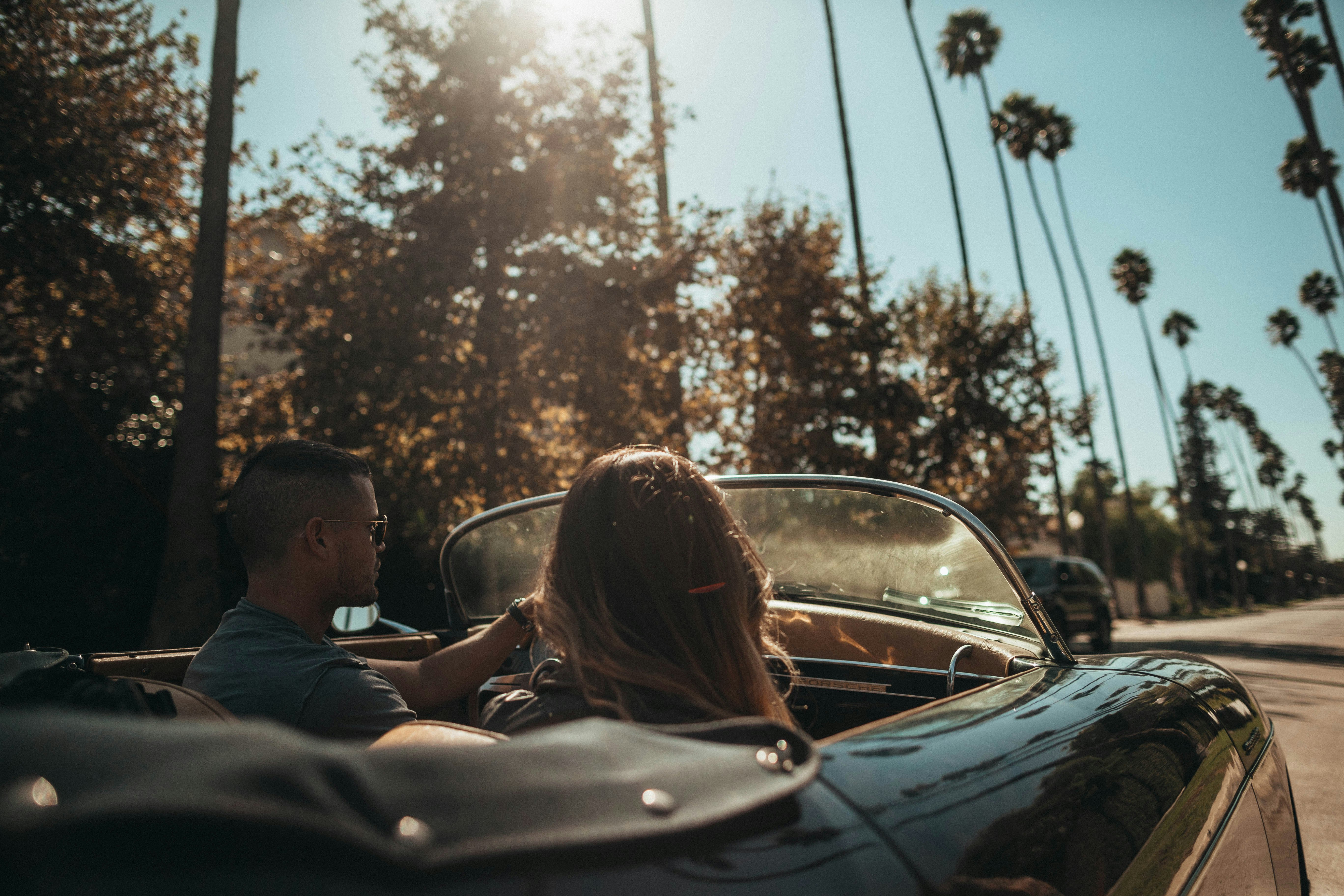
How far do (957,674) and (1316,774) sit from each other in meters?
5.08

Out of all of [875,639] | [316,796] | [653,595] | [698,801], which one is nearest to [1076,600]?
[875,639]

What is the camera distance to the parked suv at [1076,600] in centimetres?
1582

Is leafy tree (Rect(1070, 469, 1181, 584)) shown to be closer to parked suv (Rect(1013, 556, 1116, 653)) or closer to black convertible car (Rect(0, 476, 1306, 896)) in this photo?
parked suv (Rect(1013, 556, 1116, 653))

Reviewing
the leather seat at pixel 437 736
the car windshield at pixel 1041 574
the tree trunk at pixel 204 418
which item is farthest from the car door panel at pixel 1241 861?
the car windshield at pixel 1041 574

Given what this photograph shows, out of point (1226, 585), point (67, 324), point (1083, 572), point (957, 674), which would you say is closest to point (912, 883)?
point (957, 674)

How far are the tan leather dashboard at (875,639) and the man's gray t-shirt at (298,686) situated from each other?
1208 millimetres

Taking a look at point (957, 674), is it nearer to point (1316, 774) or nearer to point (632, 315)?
point (1316, 774)

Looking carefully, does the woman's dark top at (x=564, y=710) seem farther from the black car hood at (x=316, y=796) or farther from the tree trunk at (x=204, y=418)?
the tree trunk at (x=204, y=418)

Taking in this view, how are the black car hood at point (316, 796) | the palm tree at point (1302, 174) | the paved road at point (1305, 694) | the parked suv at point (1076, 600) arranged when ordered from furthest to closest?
the palm tree at point (1302, 174)
the parked suv at point (1076, 600)
the paved road at point (1305, 694)
the black car hood at point (316, 796)

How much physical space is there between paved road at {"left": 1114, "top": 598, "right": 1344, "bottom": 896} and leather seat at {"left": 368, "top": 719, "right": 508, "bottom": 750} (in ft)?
12.9

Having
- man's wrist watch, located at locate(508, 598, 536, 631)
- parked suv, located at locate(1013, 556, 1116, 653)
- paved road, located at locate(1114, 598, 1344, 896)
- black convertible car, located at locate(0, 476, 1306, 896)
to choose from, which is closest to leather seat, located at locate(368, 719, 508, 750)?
black convertible car, located at locate(0, 476, 1306, 896)

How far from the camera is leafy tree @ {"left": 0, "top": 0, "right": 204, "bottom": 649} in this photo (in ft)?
34.5

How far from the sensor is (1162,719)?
69.1 inches

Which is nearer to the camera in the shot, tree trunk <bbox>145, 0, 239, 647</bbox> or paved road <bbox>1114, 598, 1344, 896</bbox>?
paved road <bbox>1114, 598, 1344, 896</bbox>
